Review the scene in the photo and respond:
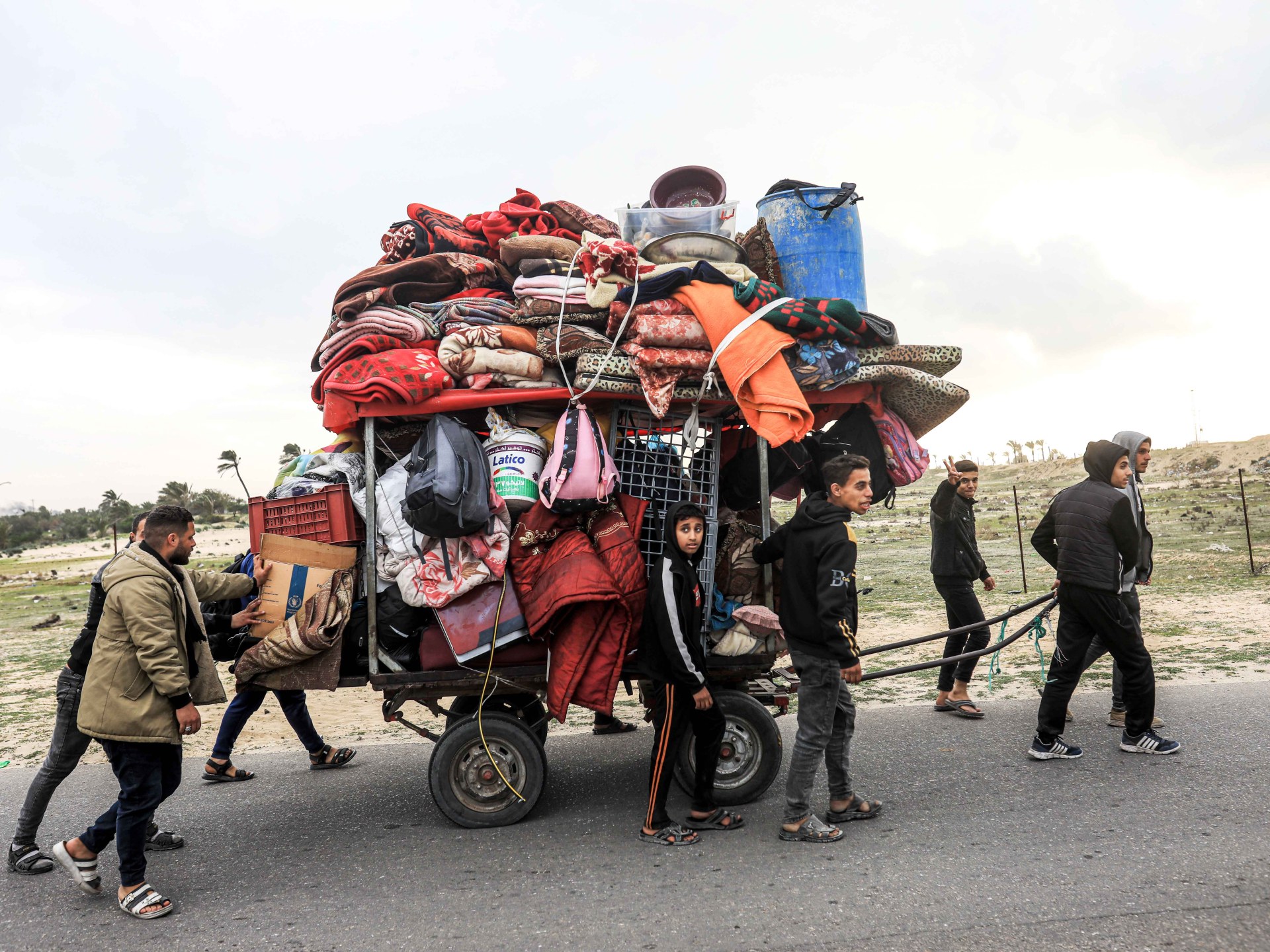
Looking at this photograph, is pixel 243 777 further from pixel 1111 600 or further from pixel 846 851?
pixel 1111 600

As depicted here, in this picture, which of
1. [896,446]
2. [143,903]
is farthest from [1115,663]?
[143,903]

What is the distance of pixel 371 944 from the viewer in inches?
130

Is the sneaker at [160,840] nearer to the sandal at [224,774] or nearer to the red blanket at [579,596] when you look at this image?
the sandal at [224,774]

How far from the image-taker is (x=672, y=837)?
4113mm

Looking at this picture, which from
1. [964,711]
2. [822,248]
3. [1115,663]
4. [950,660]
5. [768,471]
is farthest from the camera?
[964,711]

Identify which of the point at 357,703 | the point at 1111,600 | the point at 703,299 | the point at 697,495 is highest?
the point at 703,299

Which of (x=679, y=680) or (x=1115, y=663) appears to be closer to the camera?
(x=679, y=680)

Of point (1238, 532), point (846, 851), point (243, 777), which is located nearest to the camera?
point (846, 851)

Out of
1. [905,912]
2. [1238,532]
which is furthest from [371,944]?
[1238,532]

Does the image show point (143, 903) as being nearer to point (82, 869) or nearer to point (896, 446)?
point (82, 869)

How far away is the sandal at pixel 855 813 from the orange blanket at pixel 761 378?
1.89 meters

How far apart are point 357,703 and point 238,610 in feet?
12.5

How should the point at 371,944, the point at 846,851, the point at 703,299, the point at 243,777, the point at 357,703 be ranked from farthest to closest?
1. the point at 357,703
2. the point at 243,777
3. the point at 703,299
4. the point at 846,851
5. the point at 371,944

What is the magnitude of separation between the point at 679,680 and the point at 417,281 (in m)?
2.90
